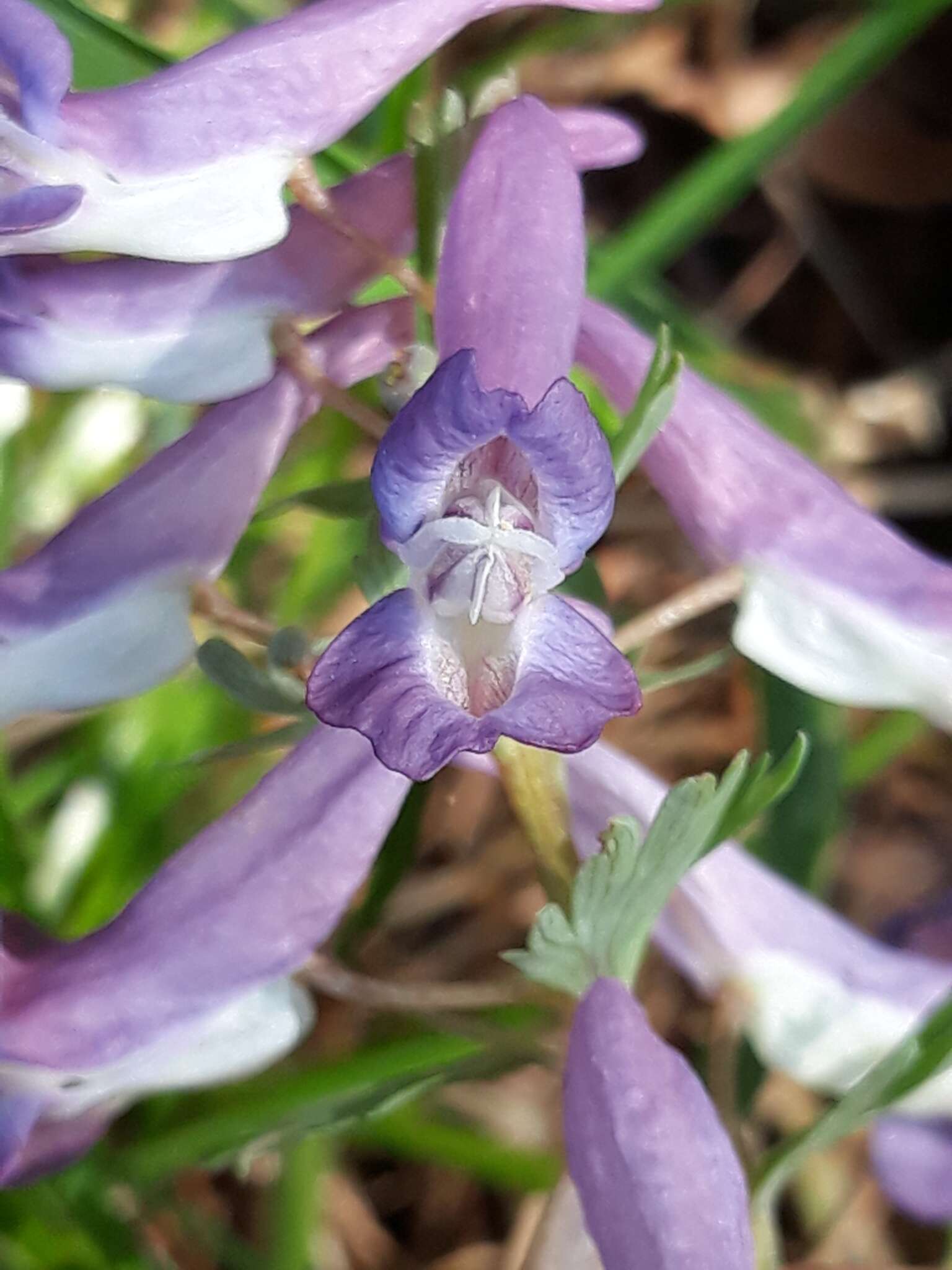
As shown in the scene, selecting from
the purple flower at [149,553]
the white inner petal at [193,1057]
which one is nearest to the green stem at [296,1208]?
the white inner petal at [193,1057]

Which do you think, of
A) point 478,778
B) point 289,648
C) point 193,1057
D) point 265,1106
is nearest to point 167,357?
point 289,648

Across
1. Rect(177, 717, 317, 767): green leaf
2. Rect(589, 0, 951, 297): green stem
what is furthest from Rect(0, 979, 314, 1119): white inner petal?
Rect(589, 0, 951, 297): green stem

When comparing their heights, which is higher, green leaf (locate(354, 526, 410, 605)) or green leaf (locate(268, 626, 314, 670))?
green leaf (locate(354, 526, 410, 605))

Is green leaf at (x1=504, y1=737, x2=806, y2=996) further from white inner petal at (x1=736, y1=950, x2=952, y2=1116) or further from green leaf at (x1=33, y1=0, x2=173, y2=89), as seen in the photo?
green leaf at (x1=33, y1=0, x2=173, y2=89)

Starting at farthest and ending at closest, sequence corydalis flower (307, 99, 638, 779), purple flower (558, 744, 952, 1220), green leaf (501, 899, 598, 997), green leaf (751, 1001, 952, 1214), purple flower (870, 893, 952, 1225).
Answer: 1. purple flower (870, 893, 952, 1225)
2. purple flower (558, 744, 952, 1220)
3. green leaf (751, 1001, 952, 1214)
4. green leaf (501, 899, 598, 997)
5. corydalis flower (307, 99, 638, 779)

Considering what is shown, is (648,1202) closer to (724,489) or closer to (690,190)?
(724,489)

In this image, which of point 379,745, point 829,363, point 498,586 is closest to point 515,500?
point 498,586
